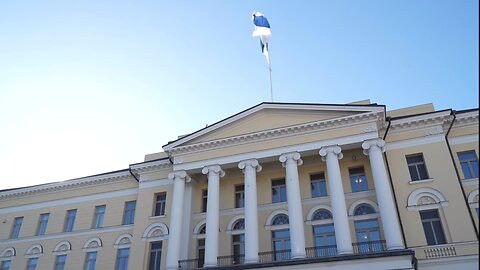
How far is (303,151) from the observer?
854 inches

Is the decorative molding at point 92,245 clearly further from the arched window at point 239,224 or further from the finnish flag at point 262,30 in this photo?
the finnish flag at point 262,30

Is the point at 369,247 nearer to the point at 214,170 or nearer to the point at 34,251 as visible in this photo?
the point at 214,170

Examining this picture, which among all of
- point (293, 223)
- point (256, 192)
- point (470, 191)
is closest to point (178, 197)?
point (256, 192)

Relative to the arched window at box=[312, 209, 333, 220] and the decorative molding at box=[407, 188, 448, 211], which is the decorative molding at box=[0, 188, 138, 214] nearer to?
the arched window at box=[312, 209, 333, 220]

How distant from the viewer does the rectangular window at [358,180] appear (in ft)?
71.5

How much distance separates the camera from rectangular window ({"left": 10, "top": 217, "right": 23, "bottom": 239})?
28.8 meters

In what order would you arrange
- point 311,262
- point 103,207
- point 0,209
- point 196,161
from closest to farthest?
1. point 311,262
2. point 196,161
3. point 103,207
4. point 0,209

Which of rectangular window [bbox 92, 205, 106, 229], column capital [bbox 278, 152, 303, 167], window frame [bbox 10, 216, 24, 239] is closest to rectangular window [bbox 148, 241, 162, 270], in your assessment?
rectangular window [bbox 92, 205, 106, 229]

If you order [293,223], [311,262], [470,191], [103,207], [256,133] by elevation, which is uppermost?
[256,133]

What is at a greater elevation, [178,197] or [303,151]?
[303,151]

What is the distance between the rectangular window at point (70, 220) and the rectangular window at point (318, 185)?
1616 centimetres

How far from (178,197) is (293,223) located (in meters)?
6.78

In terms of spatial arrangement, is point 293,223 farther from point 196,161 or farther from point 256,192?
point 196,161

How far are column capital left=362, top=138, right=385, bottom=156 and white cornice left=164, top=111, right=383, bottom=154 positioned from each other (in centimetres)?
118
